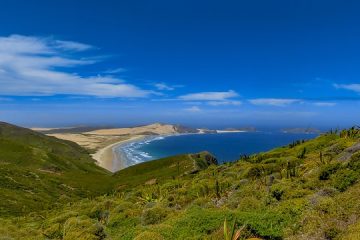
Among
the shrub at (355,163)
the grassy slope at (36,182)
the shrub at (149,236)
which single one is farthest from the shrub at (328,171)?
the grassy slope at (36,182)

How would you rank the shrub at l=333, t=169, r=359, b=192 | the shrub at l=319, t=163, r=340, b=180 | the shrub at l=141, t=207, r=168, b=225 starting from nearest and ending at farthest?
the shrub at l=141, t=207, r=168, b=225 < the shrub at l=333, t=169, r=359, b=192 < the shrub at l=319, t=163, r=340, b=180

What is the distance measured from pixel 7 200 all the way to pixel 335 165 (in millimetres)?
57289

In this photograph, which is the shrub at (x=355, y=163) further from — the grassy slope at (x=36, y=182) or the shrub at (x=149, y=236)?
the grassy slope at (x=36, y=182)

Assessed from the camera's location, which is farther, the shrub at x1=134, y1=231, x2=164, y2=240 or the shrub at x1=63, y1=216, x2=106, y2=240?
the shrub at x1=63, y1=216, x2=106, y2=240

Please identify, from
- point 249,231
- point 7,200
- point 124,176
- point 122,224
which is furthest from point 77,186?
point 249,231

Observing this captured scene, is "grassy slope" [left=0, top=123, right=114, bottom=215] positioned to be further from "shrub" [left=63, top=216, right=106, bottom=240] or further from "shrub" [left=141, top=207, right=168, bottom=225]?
"shrub" [left=63, top=216, right=106, bottom=240]

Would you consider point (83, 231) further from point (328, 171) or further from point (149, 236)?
point (328, 171)

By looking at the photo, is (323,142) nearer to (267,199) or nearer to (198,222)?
(267,199)

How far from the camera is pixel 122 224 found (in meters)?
22.6

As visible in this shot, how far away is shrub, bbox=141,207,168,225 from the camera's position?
872 inches

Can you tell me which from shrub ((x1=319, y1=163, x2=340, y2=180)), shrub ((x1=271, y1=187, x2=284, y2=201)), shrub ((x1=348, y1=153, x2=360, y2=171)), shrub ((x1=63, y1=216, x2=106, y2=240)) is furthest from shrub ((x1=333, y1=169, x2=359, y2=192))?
shrub ((x1=63, y1=216, x2=106, y2=240))

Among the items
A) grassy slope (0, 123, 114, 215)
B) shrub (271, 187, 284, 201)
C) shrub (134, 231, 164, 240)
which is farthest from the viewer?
grassy slope (0, 123, 114, 215)

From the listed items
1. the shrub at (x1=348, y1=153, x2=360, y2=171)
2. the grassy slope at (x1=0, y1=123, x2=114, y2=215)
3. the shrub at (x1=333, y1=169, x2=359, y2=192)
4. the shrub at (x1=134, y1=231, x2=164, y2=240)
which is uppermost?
the shrub at (x1=348, y1=153, x2=360, y2=171)

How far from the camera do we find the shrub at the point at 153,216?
22141mm
